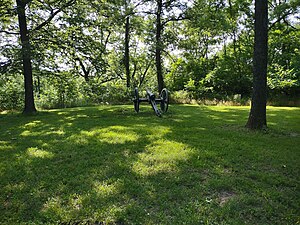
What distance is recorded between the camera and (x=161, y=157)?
349cm

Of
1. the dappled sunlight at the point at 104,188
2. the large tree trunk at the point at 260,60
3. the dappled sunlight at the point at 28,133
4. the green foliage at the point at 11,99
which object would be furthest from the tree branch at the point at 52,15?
the dappled sunlight at the point at 104,188

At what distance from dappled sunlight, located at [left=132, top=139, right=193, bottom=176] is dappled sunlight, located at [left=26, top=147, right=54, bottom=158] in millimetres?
1442

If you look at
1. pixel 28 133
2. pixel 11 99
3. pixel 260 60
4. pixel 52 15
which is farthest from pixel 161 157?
pixel 11 99

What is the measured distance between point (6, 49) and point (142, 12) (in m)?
7.77

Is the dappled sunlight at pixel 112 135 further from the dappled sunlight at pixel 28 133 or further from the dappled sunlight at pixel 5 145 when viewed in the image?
the dappled sunlight at pixel 5 145

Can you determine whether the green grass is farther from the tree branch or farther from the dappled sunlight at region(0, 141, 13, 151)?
the tree branch

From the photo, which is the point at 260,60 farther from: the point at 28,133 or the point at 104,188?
the point at 28,133

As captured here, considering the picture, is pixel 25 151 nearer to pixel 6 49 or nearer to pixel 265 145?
pixel 265 145

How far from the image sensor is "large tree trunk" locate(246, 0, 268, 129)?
5.09 m

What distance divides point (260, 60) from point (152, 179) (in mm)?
3713

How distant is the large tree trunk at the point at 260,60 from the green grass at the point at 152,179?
0.62 metres

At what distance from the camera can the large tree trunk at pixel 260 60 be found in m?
5.09

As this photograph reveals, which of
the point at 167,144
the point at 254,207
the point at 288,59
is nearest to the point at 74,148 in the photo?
the point at 167,144

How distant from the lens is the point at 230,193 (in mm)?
2566
